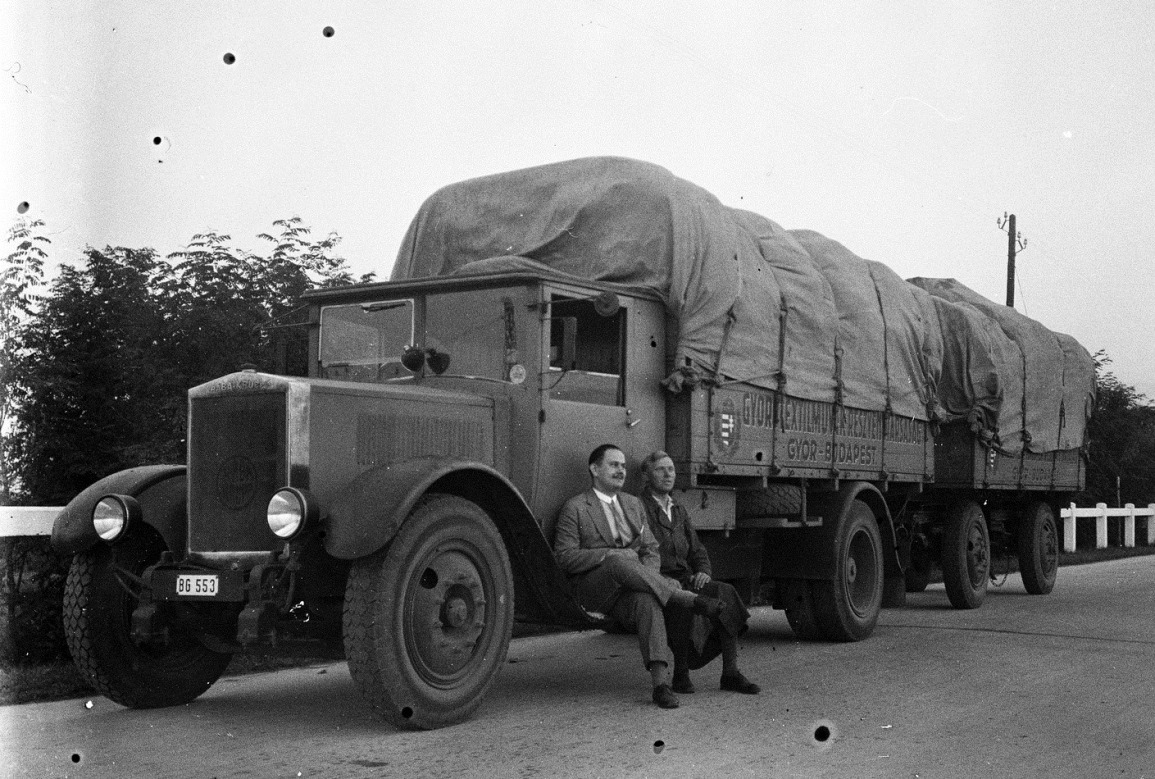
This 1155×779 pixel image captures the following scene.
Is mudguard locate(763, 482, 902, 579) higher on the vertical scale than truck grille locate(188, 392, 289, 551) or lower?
lower

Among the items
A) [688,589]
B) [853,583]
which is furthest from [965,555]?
[688,589]

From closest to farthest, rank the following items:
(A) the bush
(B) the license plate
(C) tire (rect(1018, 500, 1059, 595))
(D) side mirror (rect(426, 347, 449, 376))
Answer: (B) the license plate, (D) side mirror (rect(426, 347, 449, 376)), (A) the bush, (C) tire (rect(1018, 500, 1059, 595))

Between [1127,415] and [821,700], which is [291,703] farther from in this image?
[1127,415]

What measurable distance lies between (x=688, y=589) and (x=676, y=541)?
0.36 metres

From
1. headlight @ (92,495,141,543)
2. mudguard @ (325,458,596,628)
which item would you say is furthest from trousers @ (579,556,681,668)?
headlight @ (92,495,141,543)

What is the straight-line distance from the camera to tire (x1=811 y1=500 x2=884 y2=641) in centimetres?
990

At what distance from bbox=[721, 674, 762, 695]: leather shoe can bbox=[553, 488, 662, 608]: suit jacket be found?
764 millimetres

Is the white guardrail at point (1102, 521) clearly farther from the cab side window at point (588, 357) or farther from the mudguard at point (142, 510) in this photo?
the mudguard at point (142, 510)

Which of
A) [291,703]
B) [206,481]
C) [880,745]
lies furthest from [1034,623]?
[206,481]

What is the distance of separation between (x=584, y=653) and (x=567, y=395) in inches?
107

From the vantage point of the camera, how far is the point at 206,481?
6.52 meters

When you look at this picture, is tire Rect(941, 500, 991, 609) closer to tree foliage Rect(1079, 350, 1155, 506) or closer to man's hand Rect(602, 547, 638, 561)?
man's hand Rect(602, 547, 638, 561)

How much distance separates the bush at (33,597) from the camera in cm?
790

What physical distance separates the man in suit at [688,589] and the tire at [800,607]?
8.05 ft
